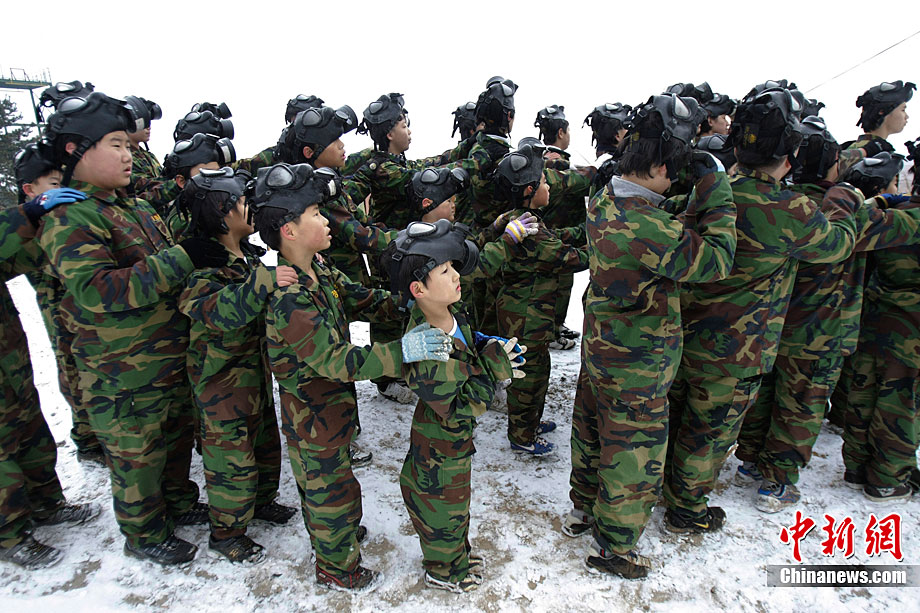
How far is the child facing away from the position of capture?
2332mm

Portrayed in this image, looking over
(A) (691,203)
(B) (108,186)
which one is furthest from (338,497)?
(A) (691,203)

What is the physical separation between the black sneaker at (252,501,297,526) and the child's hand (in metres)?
1.83

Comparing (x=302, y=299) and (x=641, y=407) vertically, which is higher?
(x=302, y=299)

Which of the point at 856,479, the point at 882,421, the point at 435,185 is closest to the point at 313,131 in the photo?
the point at 435,185

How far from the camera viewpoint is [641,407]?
2.67m

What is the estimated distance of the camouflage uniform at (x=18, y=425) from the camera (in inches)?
110

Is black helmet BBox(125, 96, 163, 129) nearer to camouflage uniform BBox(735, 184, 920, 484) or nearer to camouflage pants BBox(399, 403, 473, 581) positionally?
camouflage pants BBox(399, 403, 473, 581)

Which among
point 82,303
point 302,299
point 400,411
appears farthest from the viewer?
point 400,411

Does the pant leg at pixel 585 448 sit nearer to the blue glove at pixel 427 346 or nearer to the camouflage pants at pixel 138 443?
the blue glove at pixel 427 346

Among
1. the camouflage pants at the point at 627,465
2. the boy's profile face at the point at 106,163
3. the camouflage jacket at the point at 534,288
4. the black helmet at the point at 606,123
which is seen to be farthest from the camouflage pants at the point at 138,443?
the black helmet at the point at 606,123

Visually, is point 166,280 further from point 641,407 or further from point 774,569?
point 774,569

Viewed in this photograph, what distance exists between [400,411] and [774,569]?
3.11 metres

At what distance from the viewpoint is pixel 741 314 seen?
2.79m

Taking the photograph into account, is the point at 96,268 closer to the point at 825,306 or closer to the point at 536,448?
the point at 536,448
